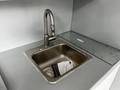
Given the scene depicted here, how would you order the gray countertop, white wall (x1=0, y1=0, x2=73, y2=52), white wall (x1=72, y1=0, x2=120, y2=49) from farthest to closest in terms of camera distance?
white wall (x1=72, y1=0, x2=120, y2=49), white wall (x1=0, y1=0, x2=73, y2=52), the gray countertop

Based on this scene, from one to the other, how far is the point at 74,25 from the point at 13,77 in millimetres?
1078

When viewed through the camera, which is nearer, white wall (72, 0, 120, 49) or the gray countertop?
the gray countertop

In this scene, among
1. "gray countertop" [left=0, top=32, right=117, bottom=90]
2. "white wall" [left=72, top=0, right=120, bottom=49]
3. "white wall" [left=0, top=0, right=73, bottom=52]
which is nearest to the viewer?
"gray countertop" [left=0, top=32, right=117, bottom=90]

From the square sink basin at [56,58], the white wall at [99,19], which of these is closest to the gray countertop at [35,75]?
the square sink basin at [56,58]

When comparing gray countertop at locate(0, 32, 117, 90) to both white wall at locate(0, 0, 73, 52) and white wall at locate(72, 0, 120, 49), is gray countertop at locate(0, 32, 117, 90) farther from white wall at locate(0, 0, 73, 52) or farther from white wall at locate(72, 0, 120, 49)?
white wall at locate(72, 0, 120, 49)

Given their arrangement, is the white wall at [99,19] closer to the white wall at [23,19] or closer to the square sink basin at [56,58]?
the white wall at [23,19]

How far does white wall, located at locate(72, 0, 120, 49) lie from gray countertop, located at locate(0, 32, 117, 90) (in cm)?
36

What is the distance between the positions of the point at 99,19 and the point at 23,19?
0.85 m

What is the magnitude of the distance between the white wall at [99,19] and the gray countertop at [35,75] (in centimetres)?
36

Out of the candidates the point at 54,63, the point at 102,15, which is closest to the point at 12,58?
the point at 54,63

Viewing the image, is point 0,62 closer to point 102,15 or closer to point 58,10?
point 58,10

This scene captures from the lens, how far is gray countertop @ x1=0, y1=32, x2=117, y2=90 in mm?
746

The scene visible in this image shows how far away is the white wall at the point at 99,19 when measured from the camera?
1100 millimetres

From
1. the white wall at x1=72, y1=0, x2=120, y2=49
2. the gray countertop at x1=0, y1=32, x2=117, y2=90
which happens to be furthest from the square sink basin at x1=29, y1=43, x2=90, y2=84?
the white wall at x1=72, y1=0, x2=120, y2=49
